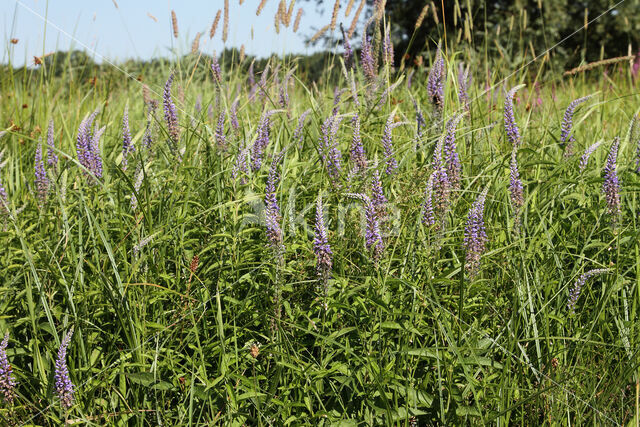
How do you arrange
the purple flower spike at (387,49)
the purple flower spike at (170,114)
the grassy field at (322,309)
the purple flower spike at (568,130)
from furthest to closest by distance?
the purple flower spike at (387,49) → the purple flower spike at (568,130) → the purple flower spike at (170,114) → the grassy field at (322,309)

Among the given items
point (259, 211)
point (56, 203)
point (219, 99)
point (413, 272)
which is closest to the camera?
point (413, 272)

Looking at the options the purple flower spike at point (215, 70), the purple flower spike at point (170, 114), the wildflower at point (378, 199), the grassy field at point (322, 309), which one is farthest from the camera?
the purple flower spike at point (215, 70)

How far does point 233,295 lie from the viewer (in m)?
2.25

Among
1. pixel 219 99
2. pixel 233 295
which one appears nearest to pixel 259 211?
pixel 233 295

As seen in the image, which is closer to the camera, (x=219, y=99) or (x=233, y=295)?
(x=233, y=295)

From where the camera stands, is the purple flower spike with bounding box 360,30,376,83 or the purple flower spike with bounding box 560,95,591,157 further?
the purple flower spike with bounding box 360,30,376,83

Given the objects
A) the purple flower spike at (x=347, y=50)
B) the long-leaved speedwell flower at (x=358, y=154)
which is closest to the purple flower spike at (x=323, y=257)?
the long-leaved speedwell flower at (x=358, y=154)

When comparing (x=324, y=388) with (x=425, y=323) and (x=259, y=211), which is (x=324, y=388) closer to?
(x=425, y=323)

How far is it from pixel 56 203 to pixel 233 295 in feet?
3.64

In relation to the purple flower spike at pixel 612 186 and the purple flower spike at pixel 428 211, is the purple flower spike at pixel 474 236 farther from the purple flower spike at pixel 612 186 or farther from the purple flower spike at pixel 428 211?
the purple flower spike at pixel 612 186

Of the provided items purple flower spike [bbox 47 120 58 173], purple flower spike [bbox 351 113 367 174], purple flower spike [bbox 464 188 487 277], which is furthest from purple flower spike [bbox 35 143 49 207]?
purple flower spike [bbox 464 188 487 277]

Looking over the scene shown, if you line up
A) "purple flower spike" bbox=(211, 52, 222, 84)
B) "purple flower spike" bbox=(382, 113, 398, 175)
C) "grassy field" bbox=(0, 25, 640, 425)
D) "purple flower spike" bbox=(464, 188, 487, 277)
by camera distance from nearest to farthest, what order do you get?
"grassy field" bbox=(0, 25, 640, 425), "purple flower spike" bbox=(464, 188, 487, 277), "purple flower spike" bbox=(382, 113, 398, 175), "purple flower spike" bbox=(211, 52, 222, 84)

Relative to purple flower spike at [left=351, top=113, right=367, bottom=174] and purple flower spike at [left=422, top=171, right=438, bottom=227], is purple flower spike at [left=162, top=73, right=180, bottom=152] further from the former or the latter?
purple flower spike at [left=422, top=171, right=438, bottom=227]

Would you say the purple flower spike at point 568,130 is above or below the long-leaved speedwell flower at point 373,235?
above
